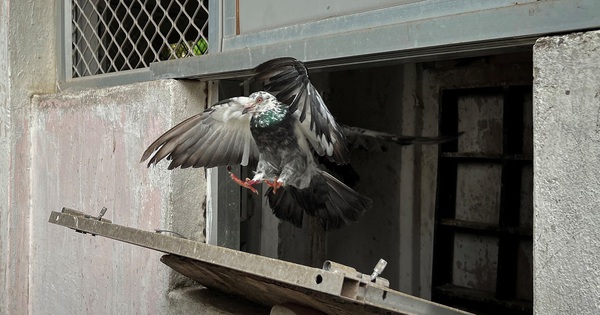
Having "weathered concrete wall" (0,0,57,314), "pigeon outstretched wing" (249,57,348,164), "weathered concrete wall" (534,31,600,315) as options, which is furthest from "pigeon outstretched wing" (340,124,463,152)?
"weathered concrete wall" (0,0,57,314)

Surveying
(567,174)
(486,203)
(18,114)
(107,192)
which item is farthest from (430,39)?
(18,114)

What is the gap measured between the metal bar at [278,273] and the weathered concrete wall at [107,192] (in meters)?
0.75

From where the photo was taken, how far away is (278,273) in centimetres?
179

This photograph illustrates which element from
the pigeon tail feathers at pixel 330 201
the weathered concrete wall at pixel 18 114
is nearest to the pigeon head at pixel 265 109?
the pigeon tail feathers at pixel 330 201

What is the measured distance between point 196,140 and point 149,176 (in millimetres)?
847

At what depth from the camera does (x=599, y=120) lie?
177 cm

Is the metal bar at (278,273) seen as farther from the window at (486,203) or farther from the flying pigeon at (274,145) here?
the window at (486,203)

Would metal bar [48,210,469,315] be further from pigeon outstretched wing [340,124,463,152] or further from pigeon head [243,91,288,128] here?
pigeon outstretched wing [340,124,463,152]

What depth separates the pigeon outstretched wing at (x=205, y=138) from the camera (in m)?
2.60

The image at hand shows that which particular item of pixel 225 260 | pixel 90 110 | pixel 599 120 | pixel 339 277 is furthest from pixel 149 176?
pixel 599 120

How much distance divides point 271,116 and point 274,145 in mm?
139

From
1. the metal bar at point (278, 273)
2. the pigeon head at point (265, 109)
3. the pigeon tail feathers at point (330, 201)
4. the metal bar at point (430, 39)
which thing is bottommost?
the metal bar at point (278, 273)

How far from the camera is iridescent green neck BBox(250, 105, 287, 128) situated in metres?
2.51

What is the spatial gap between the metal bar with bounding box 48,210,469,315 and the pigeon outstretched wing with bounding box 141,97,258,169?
371 millimetres
